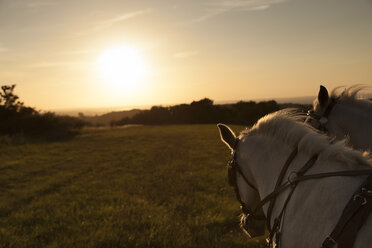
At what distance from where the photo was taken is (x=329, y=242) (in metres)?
1.60

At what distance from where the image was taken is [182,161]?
581 inches

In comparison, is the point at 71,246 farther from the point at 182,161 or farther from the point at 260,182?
the point at 182,161

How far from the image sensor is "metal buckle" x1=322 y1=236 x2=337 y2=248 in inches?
62.6

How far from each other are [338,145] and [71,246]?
5320mm

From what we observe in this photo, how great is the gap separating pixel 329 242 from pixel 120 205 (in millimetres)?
7008

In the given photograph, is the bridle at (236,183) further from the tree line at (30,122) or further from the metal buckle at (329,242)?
the tree line at (30,122)

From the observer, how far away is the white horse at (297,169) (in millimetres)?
1714

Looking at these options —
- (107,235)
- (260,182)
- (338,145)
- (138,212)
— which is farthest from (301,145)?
(138,212)

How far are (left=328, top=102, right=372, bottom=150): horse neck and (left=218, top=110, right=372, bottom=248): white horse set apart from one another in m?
1.02

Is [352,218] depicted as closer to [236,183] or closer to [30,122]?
[236,183]

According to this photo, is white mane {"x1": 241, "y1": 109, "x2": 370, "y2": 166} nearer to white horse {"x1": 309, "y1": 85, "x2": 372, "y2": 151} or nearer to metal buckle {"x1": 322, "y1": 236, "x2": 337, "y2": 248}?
metal buckle {"x1": 322, "y1": 236, "x2": 337, "y2": 248}

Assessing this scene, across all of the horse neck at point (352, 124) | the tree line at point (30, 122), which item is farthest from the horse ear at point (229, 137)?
the tree line at point (30, 122)

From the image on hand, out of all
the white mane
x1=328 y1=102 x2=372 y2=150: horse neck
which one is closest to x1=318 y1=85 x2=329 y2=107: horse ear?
x1=328 y1=102 x2=372 y2=150: horse neck

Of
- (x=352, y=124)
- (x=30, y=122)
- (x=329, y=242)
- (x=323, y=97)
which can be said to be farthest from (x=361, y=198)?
(x=30, y=122)
